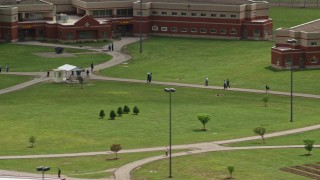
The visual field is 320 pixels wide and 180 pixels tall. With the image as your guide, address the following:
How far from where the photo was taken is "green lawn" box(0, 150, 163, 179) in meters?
98.0

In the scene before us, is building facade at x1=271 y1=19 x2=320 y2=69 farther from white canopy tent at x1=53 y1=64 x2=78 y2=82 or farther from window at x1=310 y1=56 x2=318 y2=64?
white canopy tent at x1=53 y1=64 x2=78 y2=82

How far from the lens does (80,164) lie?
102625mm

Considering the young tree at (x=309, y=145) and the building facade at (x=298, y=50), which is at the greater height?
the building facade at (x=298, y=50)

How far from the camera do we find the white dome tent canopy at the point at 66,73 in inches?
6506

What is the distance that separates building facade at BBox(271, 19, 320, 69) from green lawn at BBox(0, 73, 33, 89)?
4278 cm

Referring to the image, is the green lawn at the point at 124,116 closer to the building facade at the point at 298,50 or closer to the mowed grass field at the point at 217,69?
the mowed grass field at the point at 217,69

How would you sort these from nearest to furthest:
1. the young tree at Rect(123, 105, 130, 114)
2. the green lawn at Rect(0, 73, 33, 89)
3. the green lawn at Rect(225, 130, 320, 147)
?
the green lawn at Rect(225, 130, 320, 147), the young tree at Rect(123, 105, 130, 114), the green lawn at Rect(0, 73, 33, 89)

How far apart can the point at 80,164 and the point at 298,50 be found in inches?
3203

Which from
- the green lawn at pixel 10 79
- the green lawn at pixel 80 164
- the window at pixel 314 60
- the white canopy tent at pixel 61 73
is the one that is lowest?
the green lawn at pixel 10 79

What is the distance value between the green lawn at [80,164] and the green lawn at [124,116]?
4.62 m

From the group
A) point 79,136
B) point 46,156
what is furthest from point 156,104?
point 46,156

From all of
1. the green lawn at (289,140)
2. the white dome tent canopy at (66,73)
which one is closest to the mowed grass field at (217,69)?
the white dome tent canopy at (66,73)

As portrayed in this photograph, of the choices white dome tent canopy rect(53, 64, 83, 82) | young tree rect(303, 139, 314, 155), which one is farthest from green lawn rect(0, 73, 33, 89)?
young tree rect(303, 139, 314, 155)

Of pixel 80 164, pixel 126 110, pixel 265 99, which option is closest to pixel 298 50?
pixel 265 99
